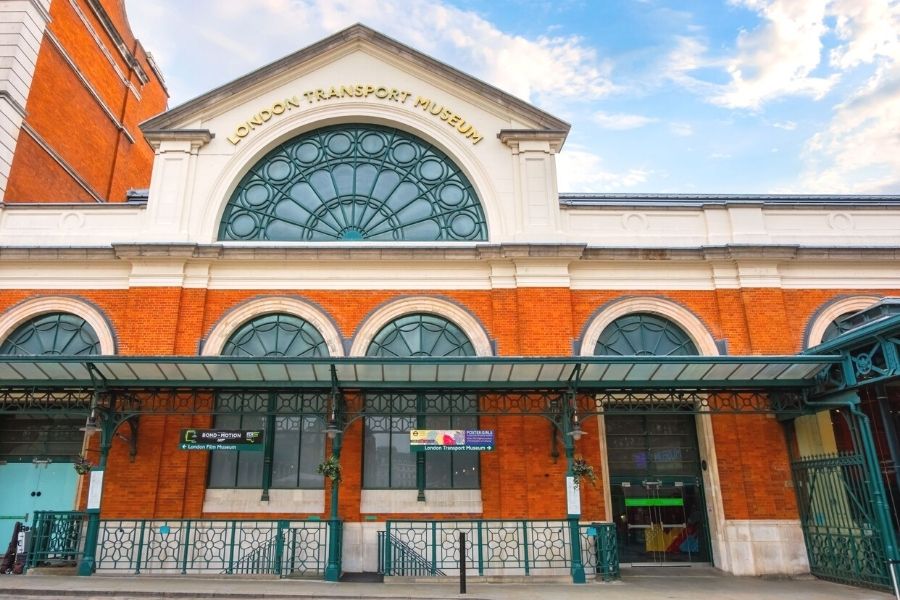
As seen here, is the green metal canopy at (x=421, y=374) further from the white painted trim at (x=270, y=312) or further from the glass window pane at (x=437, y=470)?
the glass window pane at (x=437, y=470)

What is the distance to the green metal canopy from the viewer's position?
40.9 feet

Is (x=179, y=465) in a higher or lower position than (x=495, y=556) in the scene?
higher

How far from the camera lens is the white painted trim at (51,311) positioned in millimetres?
14953

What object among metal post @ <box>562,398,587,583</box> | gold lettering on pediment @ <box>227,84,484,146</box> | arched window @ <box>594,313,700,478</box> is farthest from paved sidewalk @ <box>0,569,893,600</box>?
gold lettering on pediment @ <box>227,84,484,146</box>

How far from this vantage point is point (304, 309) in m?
→ 15.1

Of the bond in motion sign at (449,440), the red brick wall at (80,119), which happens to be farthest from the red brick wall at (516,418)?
the red brick wall at (80,119)

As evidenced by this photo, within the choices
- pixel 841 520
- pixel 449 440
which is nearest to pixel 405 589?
pixel 449 440

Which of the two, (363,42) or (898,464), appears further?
(363,42)

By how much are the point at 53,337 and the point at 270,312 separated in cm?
537

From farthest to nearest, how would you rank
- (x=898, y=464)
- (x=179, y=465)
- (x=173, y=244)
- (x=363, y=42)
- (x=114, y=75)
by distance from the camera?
(x=114, y=75), (x=363, y=42), (x=173, y=244), (x=179, y=465), (x=898, y=464)

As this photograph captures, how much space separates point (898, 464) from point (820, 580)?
2915 millimetres

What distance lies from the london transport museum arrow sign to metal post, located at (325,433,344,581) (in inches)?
77.4

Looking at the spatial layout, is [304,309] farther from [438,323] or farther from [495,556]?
[495,556]

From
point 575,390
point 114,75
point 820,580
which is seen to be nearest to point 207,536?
point 575,390
